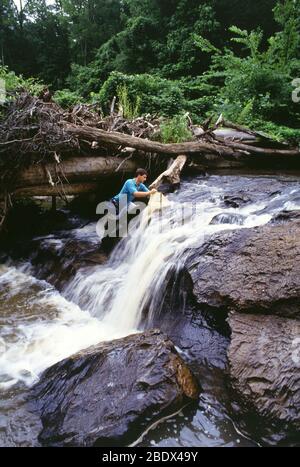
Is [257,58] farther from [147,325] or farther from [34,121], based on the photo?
[147,325]

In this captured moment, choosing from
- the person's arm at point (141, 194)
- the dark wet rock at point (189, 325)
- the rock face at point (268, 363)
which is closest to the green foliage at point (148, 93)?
the person's arm at point (141, 194)

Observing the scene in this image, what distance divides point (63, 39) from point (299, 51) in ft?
78.9

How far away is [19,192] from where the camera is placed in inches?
267

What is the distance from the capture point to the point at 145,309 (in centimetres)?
481

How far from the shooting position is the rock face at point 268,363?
3.08m

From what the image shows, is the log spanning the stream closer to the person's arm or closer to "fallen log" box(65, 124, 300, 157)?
"fallen log" box(65, 124, 300, 157)

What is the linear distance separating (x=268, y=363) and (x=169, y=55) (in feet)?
67.7

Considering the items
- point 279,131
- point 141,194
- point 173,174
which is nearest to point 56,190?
point 141,194

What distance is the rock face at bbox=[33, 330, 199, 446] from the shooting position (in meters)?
3.05

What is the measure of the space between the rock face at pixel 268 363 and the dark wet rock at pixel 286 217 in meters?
1.81

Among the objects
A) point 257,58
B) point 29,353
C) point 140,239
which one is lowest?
point 29,353

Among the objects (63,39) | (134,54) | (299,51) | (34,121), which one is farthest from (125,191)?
(63,39)

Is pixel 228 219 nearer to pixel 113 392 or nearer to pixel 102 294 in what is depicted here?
pixel 102 294

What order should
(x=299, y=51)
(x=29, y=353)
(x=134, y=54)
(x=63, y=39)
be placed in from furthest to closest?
1. (x=63, y=39)
2. (x=134, y=54)
3. (x=299, y=51)
4. (x=29, y=353)
